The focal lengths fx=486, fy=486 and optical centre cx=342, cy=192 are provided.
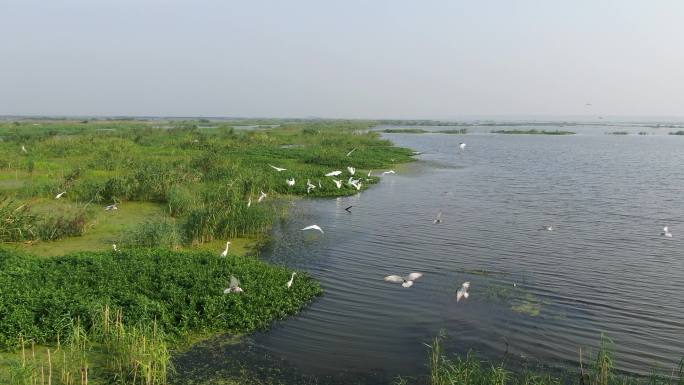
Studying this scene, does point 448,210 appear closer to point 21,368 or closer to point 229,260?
point 229,260

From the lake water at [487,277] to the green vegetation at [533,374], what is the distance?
0.34 m

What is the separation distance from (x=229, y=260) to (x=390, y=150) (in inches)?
1265

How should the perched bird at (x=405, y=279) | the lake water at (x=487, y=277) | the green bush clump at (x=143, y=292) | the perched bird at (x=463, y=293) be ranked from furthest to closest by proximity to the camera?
the perched bird at (x=405, y=279) → the perched bird at (x=463, y=293) → the lake water at (x=487, y=277) → the green bush clump at (x=143, y=292)

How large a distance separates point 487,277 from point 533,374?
417 cm

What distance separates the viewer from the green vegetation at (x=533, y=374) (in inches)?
252

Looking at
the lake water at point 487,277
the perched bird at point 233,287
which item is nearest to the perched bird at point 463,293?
the lake water at point 487,277

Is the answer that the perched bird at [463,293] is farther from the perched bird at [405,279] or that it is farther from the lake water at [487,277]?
the perched bird at [405,279]

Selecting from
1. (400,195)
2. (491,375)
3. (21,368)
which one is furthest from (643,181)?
(21,368)

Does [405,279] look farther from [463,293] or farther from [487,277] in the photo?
[487,277]

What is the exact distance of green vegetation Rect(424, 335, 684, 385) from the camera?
6395 millimetres

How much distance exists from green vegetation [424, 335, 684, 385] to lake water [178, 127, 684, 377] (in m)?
0.34

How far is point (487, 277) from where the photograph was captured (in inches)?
438

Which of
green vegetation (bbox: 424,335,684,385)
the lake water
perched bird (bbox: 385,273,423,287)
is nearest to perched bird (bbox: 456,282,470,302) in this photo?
the lake water

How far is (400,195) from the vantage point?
21.8 meters
